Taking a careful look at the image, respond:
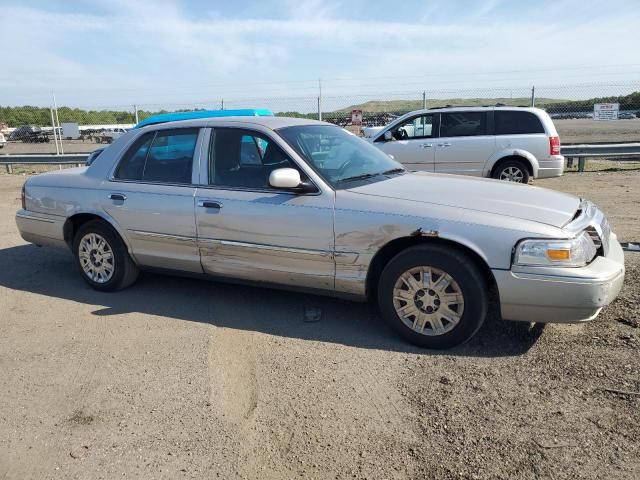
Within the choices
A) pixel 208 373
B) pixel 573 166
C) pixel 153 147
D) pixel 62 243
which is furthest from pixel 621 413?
pixel 573 166

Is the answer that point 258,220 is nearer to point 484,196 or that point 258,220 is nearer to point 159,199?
point 159,199

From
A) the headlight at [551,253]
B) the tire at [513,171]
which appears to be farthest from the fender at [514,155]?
the headlight at [551,253]

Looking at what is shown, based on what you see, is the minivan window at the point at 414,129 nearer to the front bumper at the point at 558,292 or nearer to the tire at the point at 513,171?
the tire at the point at 513,171

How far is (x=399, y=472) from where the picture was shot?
103 inches

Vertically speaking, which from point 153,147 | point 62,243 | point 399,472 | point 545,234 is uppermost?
point 153,147

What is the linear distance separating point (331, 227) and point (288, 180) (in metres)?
0.48

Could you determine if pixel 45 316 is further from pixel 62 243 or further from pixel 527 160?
pixel 527 160

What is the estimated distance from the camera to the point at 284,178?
4.07 m

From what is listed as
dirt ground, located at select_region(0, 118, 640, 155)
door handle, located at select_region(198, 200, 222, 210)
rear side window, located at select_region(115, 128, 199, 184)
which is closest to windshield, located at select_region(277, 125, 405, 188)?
door handle, located at select_region(198, 200, 222, 210)

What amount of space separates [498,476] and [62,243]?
4.69 metres

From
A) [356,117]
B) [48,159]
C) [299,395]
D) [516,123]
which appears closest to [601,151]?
[516,123]

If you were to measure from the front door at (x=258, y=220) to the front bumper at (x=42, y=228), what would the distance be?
1.82 metres

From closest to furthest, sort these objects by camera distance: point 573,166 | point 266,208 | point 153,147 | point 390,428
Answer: point 390,428 → point 266,208 → point 153,147 → point 573,166

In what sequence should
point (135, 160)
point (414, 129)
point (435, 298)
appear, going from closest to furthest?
point (435, 298) → point (135, 160) → point (414, 129)
